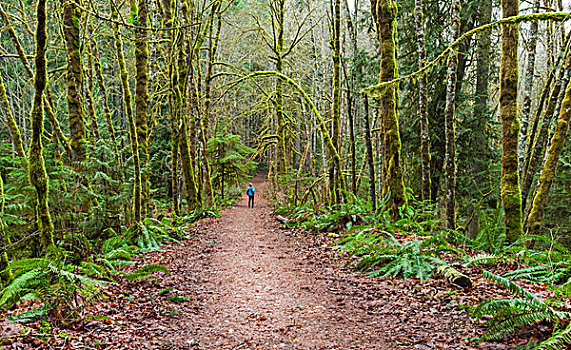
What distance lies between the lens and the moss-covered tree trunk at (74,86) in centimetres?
696

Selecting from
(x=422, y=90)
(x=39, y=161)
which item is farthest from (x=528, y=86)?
(x=39, y=161)

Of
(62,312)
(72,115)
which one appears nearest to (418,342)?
(62,312)

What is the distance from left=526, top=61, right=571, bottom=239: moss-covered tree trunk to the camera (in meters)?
6.18

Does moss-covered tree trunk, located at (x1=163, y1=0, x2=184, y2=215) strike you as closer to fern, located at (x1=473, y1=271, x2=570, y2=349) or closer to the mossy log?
the mossy log

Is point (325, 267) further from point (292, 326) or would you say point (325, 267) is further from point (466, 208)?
point (466, 208)

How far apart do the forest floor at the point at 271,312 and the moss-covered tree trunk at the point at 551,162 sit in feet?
12.5

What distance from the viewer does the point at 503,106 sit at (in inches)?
201

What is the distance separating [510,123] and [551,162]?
7.31ft

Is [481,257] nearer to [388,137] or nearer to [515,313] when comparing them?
[515,313]

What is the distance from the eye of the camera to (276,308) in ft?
15.5

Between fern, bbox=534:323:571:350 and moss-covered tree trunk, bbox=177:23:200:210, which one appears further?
moss-covered tree trunk, bbox=177:23:200:210

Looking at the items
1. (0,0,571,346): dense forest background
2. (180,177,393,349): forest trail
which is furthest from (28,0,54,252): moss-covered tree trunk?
(180,177,393,349): forest trail

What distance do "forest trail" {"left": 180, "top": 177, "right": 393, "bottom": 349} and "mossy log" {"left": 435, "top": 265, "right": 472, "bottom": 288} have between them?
3.66 ft

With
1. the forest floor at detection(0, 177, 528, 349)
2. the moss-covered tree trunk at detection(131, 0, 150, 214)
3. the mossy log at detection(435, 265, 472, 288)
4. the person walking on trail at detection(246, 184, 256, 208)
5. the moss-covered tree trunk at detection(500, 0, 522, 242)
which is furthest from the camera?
the person walking on trail at detection(246, 184, 256, 208)
